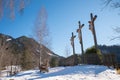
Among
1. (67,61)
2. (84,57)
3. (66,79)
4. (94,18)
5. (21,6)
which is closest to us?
(21,6)

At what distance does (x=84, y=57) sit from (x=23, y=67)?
18.6 metres

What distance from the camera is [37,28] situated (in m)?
32.7

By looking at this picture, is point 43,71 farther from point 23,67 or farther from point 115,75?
point 23,67

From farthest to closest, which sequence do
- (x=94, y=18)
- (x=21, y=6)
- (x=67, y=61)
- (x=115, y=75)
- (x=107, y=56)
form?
(x=67, y=61)
(x=94, y=18)
(x=107, y=56)
(x=115, y=75)
(x=21, y=6)

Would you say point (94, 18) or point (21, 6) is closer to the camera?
point (21, 6)

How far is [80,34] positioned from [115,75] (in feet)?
39.9

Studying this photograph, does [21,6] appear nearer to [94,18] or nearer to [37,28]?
[94,18]

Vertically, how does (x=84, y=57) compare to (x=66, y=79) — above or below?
above

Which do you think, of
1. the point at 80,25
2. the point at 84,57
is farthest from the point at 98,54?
the point at 80,25

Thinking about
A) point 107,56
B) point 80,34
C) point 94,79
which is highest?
point 80,34

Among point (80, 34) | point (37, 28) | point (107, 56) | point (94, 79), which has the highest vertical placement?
point (37, 28)

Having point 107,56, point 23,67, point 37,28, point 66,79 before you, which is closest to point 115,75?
point 66,79

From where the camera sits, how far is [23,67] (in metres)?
40.4

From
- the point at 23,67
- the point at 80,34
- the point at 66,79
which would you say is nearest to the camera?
the point at 66,79
